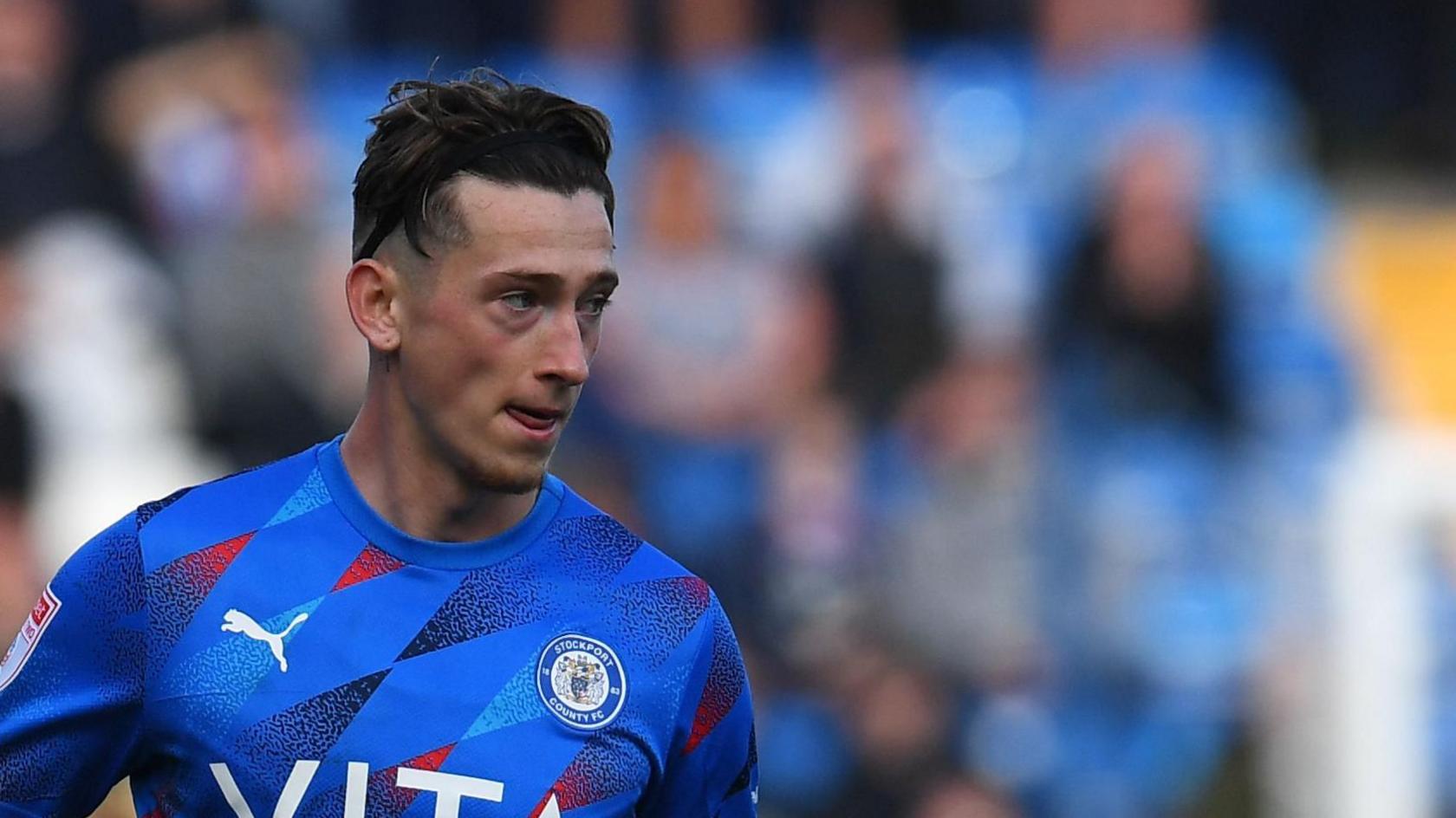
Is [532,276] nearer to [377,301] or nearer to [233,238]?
[377,301]

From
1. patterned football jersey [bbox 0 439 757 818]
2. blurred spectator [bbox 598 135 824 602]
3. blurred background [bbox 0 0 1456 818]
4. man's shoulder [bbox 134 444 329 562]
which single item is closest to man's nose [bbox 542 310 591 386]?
patterned football jersey [bbox 0 439 757 818]

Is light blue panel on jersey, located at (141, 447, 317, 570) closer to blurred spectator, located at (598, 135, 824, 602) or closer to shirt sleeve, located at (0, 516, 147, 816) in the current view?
shirt sleeve, located at (0, 516, 147, 816)

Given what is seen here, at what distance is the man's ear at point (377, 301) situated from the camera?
293 centimetres

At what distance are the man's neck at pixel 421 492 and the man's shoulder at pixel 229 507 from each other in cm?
8

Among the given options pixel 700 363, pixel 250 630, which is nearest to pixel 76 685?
pixel 250 630

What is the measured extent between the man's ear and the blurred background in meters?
5.02

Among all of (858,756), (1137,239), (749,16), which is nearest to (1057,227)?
(1137,239)

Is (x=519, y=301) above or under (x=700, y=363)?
above

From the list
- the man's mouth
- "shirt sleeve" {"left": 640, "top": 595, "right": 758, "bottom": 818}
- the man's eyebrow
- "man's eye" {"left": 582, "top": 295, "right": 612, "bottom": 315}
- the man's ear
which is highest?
the man's eyebrow

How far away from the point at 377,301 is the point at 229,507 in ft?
1.12

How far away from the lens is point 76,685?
2.79 metres

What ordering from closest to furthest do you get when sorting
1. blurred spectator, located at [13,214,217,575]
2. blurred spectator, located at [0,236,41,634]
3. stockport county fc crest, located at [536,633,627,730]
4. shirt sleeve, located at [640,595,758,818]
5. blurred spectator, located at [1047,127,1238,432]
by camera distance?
1. stockport county fc crest, located at [536,633,627,730]
2. shirt sleeve, located at [640,595,758,818]
3. blurred spectator, located at [0,236,41,634]
4. blurred spectator, located at [13,214,217,575]
5. blurred spectator, located at [1047,127,1238,432]

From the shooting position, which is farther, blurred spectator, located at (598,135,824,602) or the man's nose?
blurred spectator, located at (598,135,824,602)

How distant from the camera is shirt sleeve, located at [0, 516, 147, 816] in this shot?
9.15 ft
